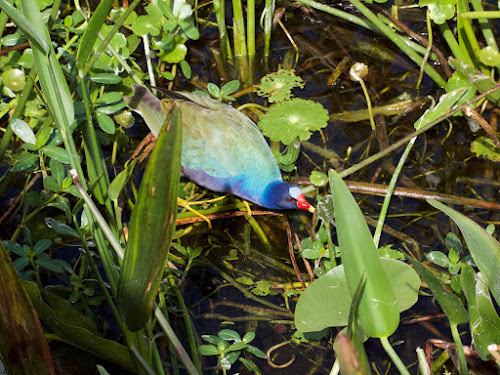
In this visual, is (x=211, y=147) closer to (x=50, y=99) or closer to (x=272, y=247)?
(x=272, y=247)

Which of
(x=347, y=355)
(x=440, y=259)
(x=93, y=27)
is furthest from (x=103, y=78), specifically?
(x=347, y=355)

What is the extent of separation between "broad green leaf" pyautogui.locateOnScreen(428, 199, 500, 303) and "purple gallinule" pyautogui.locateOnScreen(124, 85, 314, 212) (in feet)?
3.26

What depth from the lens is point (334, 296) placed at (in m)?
1.51

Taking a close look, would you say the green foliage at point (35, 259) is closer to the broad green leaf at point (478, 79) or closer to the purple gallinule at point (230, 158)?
the purple gallinule at point (230, 158)

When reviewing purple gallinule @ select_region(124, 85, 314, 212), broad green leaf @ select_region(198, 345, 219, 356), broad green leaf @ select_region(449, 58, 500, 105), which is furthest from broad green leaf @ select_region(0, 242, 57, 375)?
broad green leaf @ select_region(449, 58, 500, 105)

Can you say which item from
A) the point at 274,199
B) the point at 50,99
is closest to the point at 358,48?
the point at 274,199

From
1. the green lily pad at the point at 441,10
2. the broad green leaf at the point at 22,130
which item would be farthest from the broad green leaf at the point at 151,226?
the green lily pad at the point at 441,10

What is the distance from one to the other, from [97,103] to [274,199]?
33.4 inches

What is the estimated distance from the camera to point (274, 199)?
2.30 m

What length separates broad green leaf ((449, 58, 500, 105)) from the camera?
2.35 m

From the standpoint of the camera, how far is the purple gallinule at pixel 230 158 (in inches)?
91.2

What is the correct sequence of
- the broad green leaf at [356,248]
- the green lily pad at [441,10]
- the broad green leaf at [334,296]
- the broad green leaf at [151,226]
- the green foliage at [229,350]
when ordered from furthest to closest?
the green lily pad at [441,10] → the green foliage at [229,350] → the broad green leaf at [334,296] → the broad green leaf at [356,248] → the broad green leaf at [151,226]

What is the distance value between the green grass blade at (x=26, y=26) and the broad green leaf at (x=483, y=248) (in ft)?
3.31

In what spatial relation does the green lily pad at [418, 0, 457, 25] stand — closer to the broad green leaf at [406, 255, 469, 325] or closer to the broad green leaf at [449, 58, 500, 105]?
the broad green leaf at [449, 58, 500, 105]
